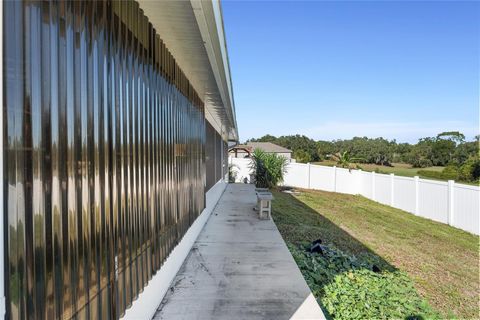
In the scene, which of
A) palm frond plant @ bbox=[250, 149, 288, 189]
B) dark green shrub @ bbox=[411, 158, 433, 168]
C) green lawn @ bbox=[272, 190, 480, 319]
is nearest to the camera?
green lawn @ bbox=[272, 190, 480, 319]

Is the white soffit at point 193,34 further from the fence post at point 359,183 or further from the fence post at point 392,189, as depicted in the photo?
the fence post at point 359,183

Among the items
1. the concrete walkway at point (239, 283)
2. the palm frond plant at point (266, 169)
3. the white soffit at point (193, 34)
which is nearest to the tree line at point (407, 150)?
the palm frond plant at point (266, 169)

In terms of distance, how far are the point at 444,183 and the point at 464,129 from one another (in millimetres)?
40167

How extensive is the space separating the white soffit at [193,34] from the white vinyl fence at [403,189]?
27.0 feet

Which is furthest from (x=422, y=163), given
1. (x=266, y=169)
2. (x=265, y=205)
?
(x=265, y=205)

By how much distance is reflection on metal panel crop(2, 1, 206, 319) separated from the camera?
3.55 feet

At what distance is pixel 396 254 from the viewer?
6.28m

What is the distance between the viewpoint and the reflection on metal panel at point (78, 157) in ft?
3.55

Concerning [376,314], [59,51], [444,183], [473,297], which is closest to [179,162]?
[59,51]

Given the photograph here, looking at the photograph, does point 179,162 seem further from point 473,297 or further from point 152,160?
point 473,297

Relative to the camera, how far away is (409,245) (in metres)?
7.19

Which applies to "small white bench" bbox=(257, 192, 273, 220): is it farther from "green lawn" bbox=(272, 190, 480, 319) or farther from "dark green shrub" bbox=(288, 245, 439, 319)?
"dark green shrub" bbox=(288, 245, 439, 319)

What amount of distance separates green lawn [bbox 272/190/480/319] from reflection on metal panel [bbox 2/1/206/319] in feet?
9.08

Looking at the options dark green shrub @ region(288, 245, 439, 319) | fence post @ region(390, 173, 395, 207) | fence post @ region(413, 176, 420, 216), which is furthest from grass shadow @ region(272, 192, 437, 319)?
fence post @ region(390, 173, 395, 207)
